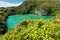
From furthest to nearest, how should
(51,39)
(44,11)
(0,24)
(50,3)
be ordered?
(50,3)
(44,11)
(0,24)
(51,39)

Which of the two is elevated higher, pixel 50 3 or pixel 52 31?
pixel 52 31

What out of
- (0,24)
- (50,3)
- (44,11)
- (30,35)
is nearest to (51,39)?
(30,35)

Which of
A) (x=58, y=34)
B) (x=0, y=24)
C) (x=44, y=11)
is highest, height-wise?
(x=58, y=34)

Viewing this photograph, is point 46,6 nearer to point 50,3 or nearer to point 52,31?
point 50,3

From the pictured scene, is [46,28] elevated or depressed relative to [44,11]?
elevated

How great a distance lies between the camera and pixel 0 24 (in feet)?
103

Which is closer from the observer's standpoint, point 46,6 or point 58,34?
point 58,34

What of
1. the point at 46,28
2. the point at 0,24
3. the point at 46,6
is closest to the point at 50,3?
the point at 46,6

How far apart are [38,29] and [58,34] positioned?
801 mm

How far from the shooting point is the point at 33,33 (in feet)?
26.8

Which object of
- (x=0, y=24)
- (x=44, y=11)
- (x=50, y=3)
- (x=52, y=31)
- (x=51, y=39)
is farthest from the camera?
(x=50, y=3)

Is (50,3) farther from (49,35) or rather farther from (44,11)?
(49,35)

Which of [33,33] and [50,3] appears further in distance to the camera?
[50,3]

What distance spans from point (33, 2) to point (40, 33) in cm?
6015
